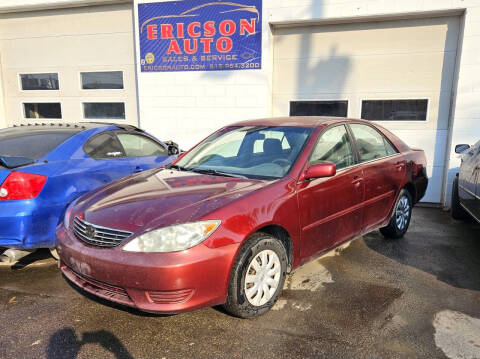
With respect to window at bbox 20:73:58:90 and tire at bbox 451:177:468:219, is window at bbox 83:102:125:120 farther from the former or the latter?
tire at bbox 451:177:468:219

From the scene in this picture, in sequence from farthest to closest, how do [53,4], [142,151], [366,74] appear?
[53,4], [366,74], [142,151]

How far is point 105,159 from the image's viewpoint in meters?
4.20

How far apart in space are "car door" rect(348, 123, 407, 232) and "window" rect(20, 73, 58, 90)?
7.21 meters

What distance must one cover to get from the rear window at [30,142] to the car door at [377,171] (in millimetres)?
3160

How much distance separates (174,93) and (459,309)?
20.2 feet

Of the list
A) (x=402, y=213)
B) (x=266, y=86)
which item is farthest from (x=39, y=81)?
(x=402, y=213)

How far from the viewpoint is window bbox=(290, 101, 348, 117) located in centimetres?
711

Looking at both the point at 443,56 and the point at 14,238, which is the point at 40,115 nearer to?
the point at 14,238

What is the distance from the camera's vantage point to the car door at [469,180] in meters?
4.21

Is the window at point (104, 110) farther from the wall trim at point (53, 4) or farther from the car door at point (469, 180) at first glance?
the car door at point (469, 180)

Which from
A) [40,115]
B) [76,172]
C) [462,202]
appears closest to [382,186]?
[462,202]

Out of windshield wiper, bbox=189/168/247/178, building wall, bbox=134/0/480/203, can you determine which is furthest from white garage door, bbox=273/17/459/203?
windshield wiper, bbox=189/168/247/178

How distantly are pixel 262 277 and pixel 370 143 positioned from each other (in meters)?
2.19

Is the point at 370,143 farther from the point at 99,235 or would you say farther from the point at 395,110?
the point at 395,110
